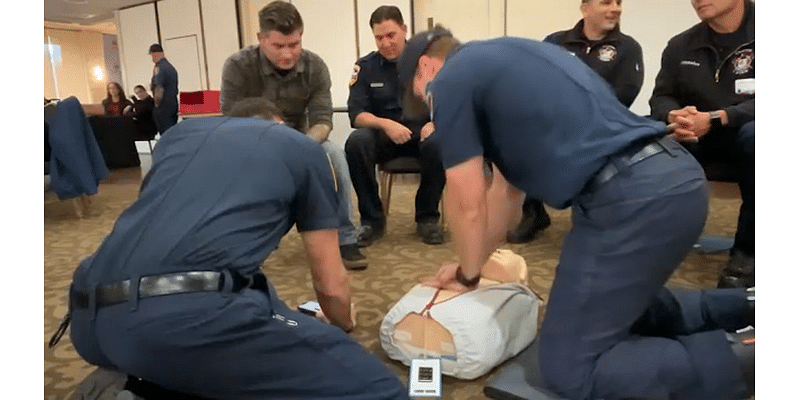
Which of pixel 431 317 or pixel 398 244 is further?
pixel 398 244

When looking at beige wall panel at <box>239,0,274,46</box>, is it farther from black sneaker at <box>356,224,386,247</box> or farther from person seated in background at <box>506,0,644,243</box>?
person seated in background at <box>506,0,644,243</box>

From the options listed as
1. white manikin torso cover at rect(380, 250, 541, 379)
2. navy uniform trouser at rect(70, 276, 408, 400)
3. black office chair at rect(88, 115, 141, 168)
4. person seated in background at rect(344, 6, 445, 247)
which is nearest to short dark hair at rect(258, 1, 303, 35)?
person seated in background at rect(344, 6, 445, 247)

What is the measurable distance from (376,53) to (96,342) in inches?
89.5

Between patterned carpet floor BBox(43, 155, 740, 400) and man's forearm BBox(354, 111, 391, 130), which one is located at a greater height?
man's forearm BBox(354, 111, 391, 130)

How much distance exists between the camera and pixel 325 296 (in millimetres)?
1535

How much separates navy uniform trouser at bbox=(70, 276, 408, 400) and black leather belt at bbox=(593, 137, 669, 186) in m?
0.63

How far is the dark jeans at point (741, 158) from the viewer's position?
206 cm

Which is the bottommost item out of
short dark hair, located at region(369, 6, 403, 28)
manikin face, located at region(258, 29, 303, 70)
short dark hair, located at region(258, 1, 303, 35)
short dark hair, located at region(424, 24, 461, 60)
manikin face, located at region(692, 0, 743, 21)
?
short dark hair, located at region(424, 24, 461, 60)

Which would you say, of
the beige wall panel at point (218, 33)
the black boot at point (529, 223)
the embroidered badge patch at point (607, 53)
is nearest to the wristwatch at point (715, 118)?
the embroidered badge patch at point (607, 53)

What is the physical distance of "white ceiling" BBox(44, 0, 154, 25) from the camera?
8258mm
